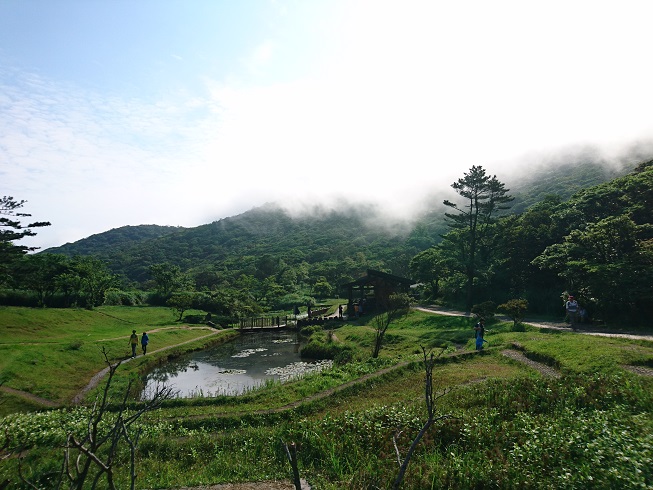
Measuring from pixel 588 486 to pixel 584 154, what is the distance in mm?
162178

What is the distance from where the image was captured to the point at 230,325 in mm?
45469

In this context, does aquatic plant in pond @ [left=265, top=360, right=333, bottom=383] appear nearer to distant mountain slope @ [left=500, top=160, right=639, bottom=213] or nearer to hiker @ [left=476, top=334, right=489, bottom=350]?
hiker @ [left=476, top=334, right=489, bottom=350]

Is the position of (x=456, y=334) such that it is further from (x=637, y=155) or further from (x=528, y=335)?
(x=637, y=155)

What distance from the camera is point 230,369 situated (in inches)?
985

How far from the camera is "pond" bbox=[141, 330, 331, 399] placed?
20484 mm

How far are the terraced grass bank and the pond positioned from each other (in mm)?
5050

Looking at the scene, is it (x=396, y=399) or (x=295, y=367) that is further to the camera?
(x=295, y=367)

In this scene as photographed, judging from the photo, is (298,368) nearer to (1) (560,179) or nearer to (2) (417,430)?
(2) (417,430)

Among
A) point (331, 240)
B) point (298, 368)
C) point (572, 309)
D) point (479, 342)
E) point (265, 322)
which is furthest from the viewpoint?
point (331, 240)

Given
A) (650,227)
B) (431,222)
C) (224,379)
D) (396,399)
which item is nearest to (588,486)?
(396,399)

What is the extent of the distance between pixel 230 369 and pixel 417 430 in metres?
18.3

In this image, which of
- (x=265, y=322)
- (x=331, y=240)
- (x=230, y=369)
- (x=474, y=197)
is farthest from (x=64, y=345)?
(x=331, y=240)

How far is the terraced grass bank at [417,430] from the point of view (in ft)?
22.7

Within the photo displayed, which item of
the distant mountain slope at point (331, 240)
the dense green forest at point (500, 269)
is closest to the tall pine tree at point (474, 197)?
the dense green forest at point (500, 269)
